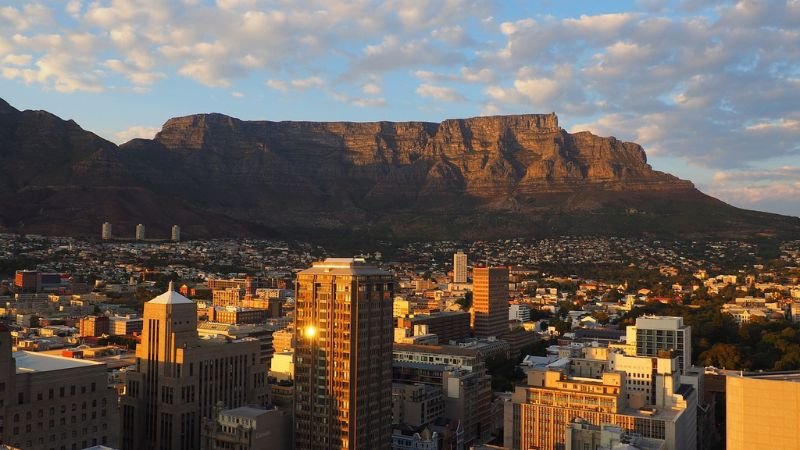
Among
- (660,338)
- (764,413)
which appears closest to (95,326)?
(660,338)

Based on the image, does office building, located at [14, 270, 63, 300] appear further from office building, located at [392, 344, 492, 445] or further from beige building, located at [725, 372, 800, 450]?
beige building, located at [725, 372, 800, 450]

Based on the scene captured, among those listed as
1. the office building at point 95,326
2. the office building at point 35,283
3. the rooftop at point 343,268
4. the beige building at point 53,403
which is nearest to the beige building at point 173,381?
the beige building at point 53,403

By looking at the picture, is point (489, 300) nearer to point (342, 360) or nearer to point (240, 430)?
point (342, 360)

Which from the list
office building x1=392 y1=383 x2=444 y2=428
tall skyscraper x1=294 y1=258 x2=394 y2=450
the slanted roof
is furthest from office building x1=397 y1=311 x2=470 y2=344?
the slanted roof

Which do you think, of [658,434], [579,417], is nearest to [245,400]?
[579,417]

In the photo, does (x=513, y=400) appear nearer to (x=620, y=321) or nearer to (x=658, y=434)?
(x=658, y=434)
